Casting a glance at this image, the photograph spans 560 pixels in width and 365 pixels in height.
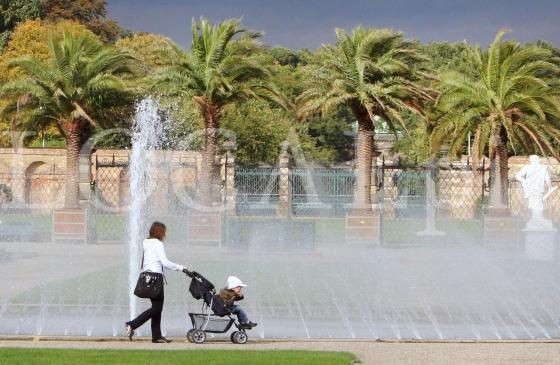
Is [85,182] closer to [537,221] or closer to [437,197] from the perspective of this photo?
[437,197]

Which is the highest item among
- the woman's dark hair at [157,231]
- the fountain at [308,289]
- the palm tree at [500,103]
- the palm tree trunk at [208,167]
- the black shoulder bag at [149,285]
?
the palm tree at [500,103]

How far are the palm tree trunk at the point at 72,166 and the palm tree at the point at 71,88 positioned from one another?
0.03 m

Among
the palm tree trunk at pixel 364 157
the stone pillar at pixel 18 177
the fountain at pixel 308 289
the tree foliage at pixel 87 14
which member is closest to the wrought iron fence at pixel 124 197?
the stone pillar at pixel 18 177

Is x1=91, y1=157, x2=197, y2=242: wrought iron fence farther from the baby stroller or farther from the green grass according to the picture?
the green grass

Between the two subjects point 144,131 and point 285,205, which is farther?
point 285,205

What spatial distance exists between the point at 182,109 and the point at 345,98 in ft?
63.4

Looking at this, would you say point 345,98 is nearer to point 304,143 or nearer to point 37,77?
point 37,77

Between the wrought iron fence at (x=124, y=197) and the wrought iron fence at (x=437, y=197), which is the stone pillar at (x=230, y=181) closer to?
the wrought iron fence at (x=124, y=197)

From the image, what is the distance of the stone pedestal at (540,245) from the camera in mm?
27703

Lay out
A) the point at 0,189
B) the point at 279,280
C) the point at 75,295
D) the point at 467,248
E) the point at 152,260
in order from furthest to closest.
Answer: the point at 0,189, the point at 467,248, the point at 279,280, the point at 75,295, the point at 152,260

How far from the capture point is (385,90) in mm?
33719

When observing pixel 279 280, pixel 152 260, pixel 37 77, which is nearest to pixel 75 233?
pixel 37 77

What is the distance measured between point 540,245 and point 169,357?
18.6m

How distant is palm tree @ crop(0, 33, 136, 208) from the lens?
33.8 m
